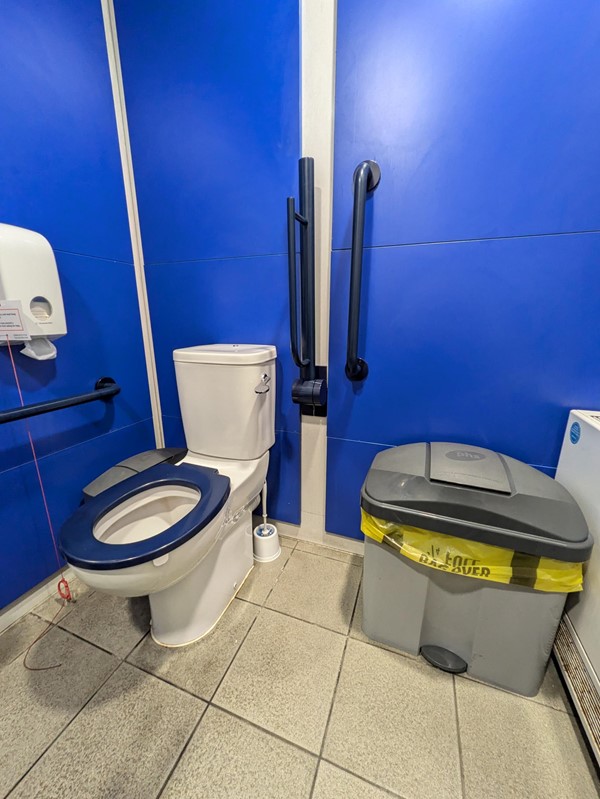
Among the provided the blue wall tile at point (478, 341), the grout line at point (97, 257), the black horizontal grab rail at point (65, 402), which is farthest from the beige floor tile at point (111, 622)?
the grout line at point (97, 257)

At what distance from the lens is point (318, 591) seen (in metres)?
1.16

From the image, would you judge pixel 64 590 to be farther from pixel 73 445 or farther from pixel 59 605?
pixel 73 445

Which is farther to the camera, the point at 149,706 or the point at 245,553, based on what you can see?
the point at 245,553

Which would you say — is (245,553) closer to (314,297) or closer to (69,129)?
(314,297)

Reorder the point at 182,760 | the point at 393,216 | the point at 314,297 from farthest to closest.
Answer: the point at 314,297
the point at 393,216
the point at 182,760

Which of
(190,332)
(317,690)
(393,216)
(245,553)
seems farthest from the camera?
(190,332)

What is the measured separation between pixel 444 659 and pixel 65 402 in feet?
4.68

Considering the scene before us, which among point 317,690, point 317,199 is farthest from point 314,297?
point 317,690

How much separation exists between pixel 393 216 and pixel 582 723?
1.42m

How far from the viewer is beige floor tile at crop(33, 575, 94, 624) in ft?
3.52

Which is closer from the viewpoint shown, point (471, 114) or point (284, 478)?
point (471, 114)

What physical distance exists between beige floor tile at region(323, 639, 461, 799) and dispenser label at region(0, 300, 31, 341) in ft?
4.42

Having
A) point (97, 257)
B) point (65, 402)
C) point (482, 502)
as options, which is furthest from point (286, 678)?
point (97, 257)

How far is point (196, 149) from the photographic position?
1147 mm
